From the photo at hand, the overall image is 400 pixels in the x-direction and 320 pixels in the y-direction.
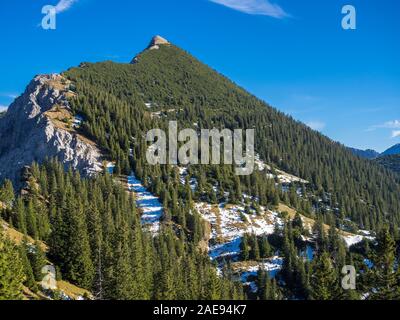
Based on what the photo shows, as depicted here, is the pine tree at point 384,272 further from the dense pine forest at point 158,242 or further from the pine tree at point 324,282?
the pine tree at point 324,282

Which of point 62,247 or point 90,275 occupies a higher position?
point 62,247

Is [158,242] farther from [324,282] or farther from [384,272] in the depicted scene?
[384,272]

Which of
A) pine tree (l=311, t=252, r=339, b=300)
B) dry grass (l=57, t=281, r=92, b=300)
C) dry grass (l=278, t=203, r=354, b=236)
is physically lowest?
dry grass (l=57, t=281, r=92, b=300)

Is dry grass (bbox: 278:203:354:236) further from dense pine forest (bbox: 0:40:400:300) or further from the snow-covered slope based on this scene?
the snow-covered slope

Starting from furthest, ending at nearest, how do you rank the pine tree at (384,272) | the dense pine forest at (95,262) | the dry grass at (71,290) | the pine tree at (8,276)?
the dry grass at (71,290)
the dense pine forest at (95,262)
the pine tree at (384,272)
the pine tree at (8,276)

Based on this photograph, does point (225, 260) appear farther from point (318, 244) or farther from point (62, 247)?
point (62, 247)

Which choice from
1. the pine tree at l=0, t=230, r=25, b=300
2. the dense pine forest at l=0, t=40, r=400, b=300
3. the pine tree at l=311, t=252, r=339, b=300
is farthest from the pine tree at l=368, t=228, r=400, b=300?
the pine tree at l=0, t=230, r=25, b=300

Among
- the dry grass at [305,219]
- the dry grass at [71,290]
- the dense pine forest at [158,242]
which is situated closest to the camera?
the dense pine forest at [158,242]

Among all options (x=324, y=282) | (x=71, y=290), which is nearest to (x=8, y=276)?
(x=71, y=290)

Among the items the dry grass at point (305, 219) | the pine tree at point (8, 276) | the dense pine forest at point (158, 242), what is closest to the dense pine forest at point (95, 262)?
the pine tree at point (8, 276)
